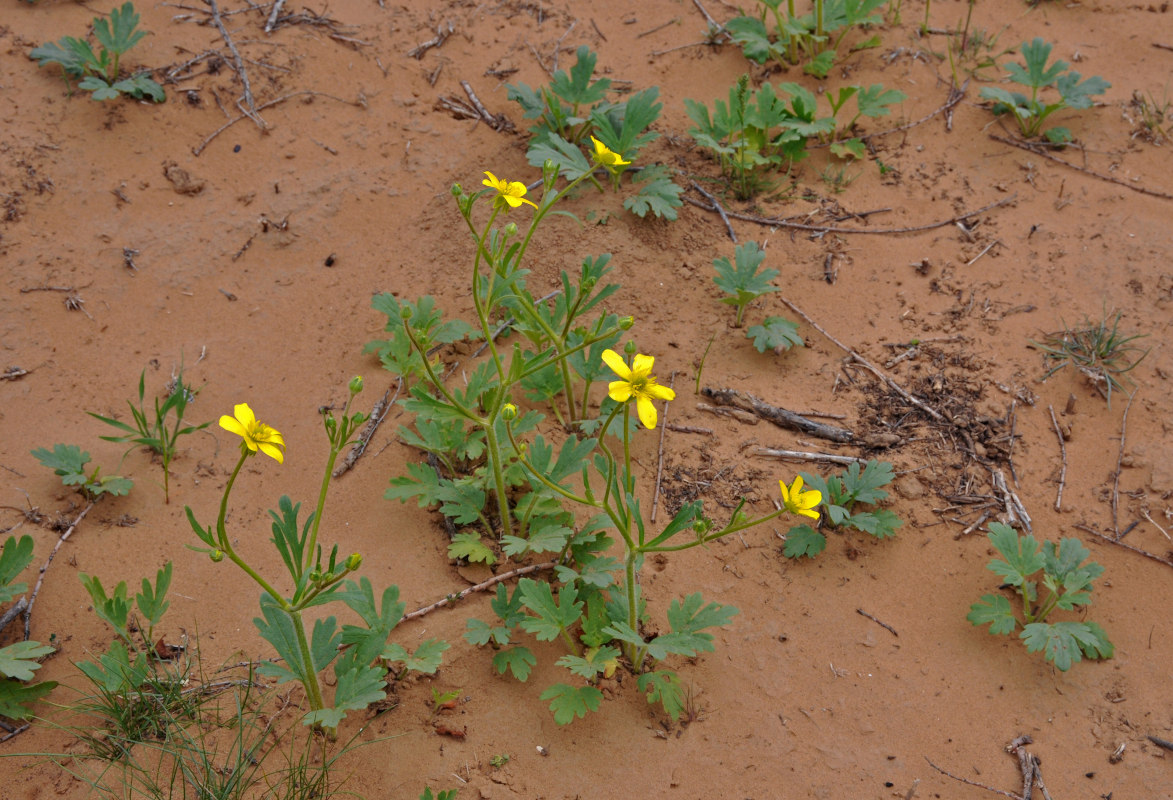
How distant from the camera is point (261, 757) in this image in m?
2.44

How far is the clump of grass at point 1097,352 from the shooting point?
347 centimetres

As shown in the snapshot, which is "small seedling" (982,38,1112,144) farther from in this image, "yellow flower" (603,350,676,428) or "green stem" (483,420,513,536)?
"green stem" (483,420,513,536)

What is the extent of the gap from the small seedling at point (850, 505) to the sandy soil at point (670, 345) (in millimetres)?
92

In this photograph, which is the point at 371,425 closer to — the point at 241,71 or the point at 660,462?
the point at 660,462

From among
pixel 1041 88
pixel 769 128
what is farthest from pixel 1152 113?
pixel 769 128

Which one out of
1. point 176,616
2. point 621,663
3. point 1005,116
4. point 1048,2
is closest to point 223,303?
point 176,616

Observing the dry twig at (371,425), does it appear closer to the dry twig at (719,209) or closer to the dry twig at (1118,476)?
the dry twig at (719,209)

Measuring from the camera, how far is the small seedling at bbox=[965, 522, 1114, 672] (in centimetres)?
272

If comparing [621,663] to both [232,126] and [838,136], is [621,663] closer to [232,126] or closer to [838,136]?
[838,136]

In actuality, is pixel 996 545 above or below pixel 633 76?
below

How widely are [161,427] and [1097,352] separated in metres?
3.60

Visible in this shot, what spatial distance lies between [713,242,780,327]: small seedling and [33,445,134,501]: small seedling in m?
2.39

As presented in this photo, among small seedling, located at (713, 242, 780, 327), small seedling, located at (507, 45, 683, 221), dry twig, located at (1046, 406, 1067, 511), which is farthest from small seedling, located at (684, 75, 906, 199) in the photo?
dry twig, located at (1046, 406, 1067, 511)

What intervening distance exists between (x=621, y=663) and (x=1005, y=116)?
361 cm
